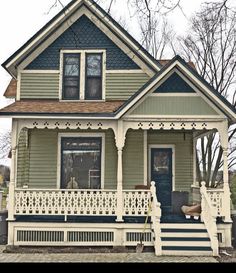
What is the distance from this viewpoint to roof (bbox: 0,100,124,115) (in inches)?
483

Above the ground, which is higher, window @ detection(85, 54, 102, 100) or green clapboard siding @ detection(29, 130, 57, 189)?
window @ detection(85, 54, 102, 100)

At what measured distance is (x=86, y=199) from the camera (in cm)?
1207

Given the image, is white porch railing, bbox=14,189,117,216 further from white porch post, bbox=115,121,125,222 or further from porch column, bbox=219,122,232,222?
porch column, bbox=219,122,232,222

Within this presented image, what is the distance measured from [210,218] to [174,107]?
3636 mm

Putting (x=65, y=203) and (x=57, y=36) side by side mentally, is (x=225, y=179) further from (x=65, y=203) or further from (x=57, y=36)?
(x=57, y=36)

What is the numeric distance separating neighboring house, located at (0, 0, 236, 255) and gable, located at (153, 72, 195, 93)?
0.03 m

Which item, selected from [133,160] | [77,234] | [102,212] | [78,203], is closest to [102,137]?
→ [133,160]

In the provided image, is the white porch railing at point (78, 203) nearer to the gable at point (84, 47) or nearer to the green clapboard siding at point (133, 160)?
the green clapboard siding at point (133, 160)

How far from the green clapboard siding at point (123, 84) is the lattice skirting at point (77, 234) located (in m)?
5.11

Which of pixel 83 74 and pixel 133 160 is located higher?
pixel 83 74

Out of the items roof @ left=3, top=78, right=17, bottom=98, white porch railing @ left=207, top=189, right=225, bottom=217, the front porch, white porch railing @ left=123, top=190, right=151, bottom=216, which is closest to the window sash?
the front porch

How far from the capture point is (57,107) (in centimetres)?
1320
